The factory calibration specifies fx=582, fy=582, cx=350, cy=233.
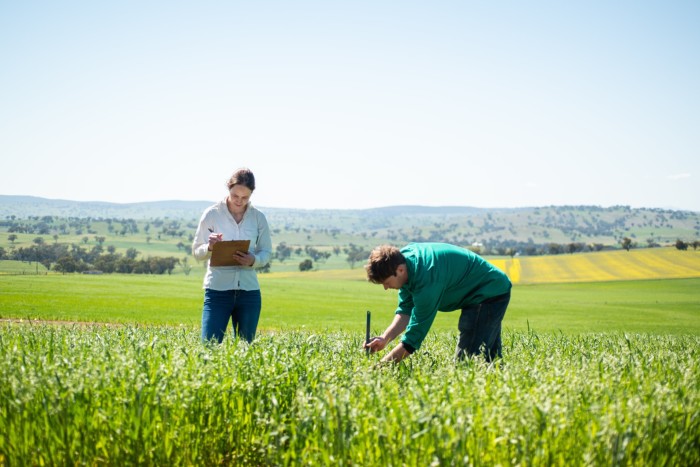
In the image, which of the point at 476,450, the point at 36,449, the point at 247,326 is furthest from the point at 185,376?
the point at 247,326

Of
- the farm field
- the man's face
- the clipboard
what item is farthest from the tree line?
the man's face

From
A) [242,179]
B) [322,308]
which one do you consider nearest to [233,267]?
[242,179]

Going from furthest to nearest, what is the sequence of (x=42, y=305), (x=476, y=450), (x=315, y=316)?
(x=315, y=316), (x=42, y=305), (x=476, y=450)

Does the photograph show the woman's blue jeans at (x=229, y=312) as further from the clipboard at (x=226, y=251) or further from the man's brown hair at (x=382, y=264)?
the man's brown hair at (x=382, y=264)

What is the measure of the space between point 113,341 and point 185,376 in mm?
2604

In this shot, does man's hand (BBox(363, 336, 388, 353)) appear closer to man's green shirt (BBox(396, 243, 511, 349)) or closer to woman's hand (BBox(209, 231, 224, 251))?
man's green shirt (BBox(396, 243, 511, 349))

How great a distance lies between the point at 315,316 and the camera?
3381 centimetres

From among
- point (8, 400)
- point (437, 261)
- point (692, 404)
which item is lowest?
point (8, 400)

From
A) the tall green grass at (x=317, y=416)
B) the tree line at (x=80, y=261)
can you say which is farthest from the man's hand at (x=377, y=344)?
the tree line at (x=80, y=261)

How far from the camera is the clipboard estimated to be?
24.2 feet

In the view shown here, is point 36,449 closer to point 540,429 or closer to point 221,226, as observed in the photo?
point 540,429

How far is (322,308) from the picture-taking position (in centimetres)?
3956

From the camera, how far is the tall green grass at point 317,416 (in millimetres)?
3670

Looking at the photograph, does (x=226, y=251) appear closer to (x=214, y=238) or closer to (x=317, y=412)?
(x=214, y=238)
